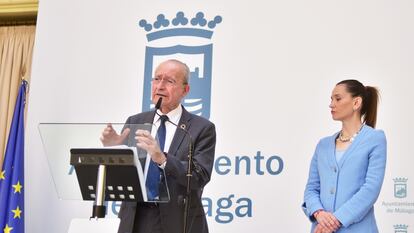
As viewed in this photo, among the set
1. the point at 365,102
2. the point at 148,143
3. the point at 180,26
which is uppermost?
the point at 180,26

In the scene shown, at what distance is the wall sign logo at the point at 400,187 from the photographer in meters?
3.44

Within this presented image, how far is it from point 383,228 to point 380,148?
35.9 inches

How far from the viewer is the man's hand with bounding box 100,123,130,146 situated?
1.94m

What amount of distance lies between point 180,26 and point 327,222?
2.12 metres

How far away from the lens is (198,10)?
4.18 m

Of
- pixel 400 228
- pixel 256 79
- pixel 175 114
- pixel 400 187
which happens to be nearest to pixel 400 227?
pixel 400 228

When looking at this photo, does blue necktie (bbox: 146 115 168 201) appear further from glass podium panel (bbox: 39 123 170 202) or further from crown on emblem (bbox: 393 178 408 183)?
crown on emblem (bbox: 393 178 408 183)

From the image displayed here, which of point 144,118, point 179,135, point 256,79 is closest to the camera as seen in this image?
point 179,135

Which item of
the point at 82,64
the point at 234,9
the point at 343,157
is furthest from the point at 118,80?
the point at 343,157

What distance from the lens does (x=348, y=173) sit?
9.00 ft

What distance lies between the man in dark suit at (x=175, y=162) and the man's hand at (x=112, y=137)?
0.19m

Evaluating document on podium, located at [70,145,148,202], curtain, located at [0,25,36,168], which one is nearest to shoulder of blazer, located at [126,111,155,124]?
document on podium, located at [70,145,148,202]

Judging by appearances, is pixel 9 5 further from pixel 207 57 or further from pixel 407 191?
pixel 407 191

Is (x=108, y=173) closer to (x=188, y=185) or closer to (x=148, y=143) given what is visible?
(x=148, y=143)
